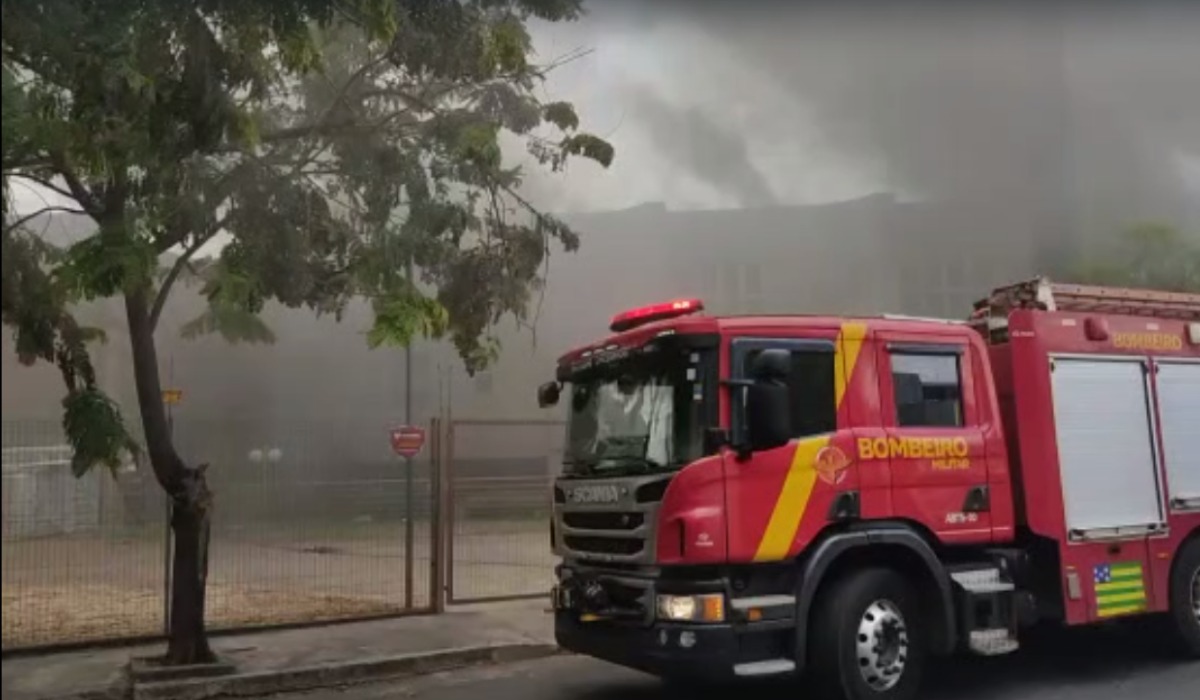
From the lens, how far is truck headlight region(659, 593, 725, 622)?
548 centimetres

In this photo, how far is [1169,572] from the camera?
7.17 meters

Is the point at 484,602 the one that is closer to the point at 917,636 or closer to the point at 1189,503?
the point at 917,636

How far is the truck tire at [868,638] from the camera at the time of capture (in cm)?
569

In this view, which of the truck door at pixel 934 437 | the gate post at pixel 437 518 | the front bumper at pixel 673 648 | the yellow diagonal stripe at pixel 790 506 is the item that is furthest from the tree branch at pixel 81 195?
the truck door at pixel 934 437

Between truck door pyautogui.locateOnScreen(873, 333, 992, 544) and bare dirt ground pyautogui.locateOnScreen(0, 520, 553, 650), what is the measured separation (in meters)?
Result: 4.83

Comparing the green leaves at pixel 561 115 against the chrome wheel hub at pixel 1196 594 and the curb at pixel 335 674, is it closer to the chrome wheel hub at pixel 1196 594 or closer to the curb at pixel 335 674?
the curb at pixel 335 674

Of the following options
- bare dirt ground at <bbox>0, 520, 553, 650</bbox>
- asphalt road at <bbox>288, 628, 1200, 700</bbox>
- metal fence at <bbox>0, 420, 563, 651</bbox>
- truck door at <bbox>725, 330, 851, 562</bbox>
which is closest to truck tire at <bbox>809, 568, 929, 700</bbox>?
truck door at <bbox>725, 330, 851, 562</bbox>

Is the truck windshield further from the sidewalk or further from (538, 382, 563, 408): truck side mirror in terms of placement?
the sidewalk

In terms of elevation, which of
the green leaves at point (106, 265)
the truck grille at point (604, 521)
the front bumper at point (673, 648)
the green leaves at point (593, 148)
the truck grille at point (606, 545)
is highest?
the green leaves at point (593, 148)

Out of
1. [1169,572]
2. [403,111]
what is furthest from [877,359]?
[403,111]

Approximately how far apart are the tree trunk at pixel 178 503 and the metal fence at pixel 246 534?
602 millimetres

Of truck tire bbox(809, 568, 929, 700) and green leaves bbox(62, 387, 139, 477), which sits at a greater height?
green leaves bbox(62, 387, 139, 477)

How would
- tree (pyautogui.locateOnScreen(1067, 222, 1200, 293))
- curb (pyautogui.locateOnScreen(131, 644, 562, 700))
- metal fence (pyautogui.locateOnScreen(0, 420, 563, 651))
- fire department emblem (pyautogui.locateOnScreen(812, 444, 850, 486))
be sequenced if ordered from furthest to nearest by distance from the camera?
tree (pyautogui.locateOnScreen(1067, 222, 1200, 293)) < metal fence (pyautogui.locateOnScreen(0, 420, 563, 651)) < curb (pyautogui.locateOnScreen(131, 644, 562, 700)) < fire department emblem (pyautogui.locateOnScreen(812, 444, 850, 486))

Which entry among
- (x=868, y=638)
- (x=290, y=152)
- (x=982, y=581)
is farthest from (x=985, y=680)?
(x=290, y=152)
